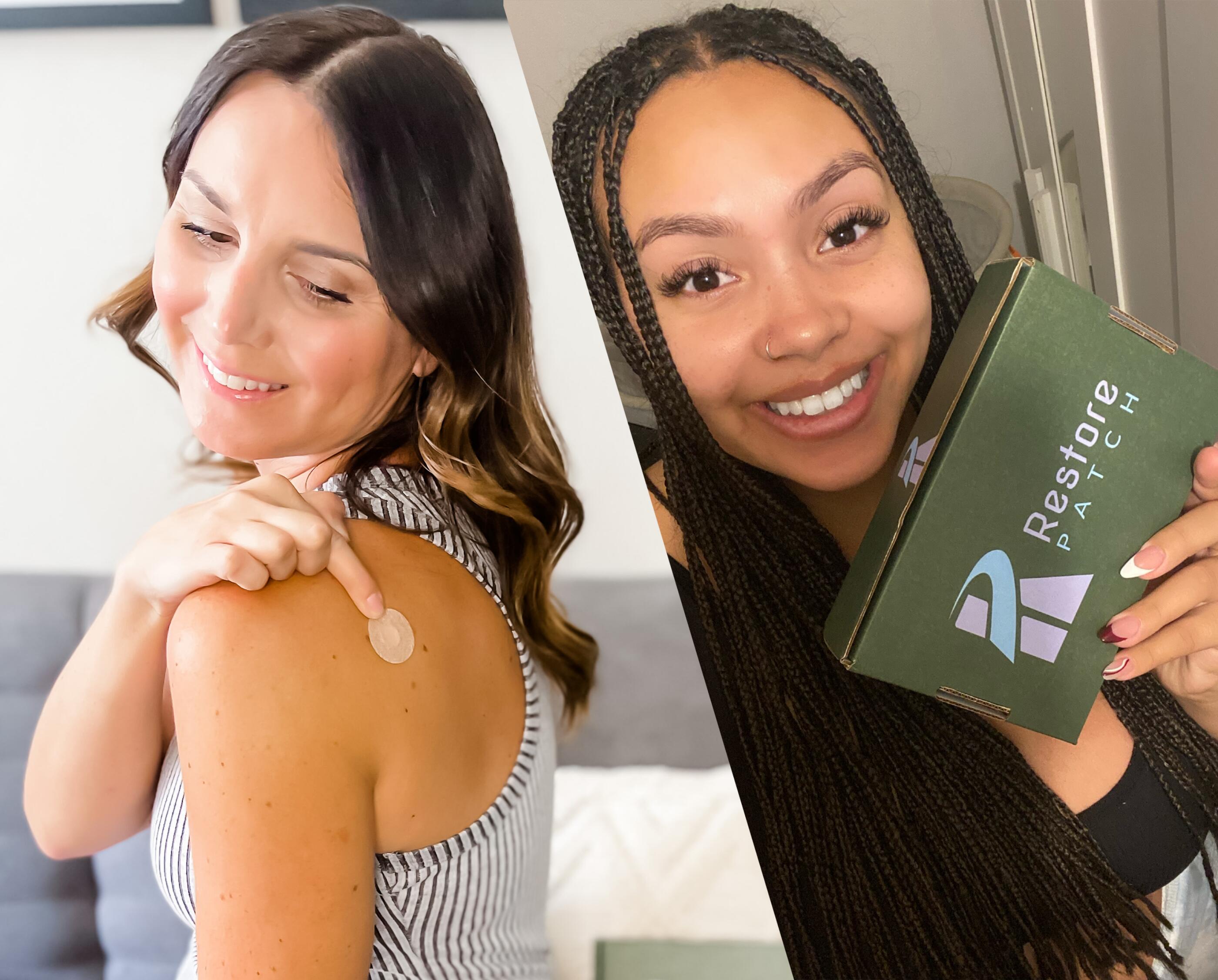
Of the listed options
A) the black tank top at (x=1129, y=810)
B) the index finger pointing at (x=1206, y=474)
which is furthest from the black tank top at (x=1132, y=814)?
the index finger pointing at (x=1206, y=474)

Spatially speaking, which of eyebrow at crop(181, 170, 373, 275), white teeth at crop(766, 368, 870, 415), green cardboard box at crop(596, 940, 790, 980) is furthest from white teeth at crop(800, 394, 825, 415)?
green cardboard box at crop(596, 940, 790, 980)

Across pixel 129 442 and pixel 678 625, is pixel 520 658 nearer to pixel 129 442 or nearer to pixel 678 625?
pixel 678 625

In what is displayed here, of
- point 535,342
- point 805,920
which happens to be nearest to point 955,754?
point 805,920

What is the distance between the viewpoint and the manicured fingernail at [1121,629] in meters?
0.65

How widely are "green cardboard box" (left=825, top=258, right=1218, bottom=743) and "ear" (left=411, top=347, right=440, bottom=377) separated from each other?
1.34 ft

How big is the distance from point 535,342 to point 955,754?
1.95 ft

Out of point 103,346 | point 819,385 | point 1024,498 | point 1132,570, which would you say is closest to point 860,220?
point 819,385

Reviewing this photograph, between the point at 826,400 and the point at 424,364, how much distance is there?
1.18 feet

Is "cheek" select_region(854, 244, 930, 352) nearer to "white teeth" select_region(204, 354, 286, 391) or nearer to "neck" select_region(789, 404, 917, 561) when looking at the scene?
"neck" select_region(789, 404, 917, 561)

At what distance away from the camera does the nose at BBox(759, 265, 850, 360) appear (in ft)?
1.94

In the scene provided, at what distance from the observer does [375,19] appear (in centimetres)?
71

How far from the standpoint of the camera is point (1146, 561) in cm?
63

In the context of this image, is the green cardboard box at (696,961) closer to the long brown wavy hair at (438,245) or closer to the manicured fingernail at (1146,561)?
the long brown wavy hair at (438,245)

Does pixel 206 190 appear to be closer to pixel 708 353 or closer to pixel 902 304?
pixel 708 353
